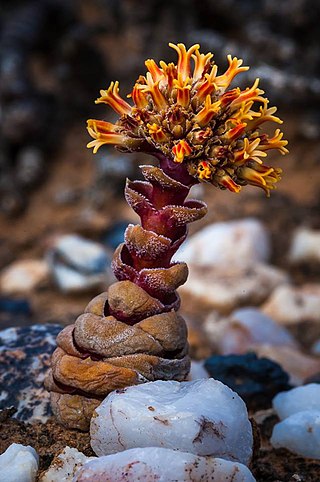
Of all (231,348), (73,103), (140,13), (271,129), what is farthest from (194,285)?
(140,13)

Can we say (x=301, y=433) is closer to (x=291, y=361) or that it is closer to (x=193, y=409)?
(x=193, y=409)

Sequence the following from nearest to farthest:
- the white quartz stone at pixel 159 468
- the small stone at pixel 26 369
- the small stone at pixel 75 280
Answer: the white quartz stone at pixel 159 468, the small stone at pixel 26 369, the small stone at pixel 75 280

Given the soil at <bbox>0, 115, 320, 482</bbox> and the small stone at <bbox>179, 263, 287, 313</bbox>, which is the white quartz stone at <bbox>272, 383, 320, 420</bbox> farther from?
the small stone at <bbox>179, 263, 287, 313</bbox>

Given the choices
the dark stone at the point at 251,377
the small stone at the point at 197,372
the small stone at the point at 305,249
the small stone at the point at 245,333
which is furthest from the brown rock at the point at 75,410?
the small stone at the point at 305,249

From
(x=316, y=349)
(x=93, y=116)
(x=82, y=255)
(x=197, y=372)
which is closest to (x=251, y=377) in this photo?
(x=197, y=372)

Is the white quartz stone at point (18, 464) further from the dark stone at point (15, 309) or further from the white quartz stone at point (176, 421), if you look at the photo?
the dark stone at point (15, 309)

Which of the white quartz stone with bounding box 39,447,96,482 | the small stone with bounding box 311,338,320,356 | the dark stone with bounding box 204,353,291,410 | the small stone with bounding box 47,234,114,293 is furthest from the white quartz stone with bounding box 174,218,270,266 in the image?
the white quartz stone with bounding box 39,447,96,482
